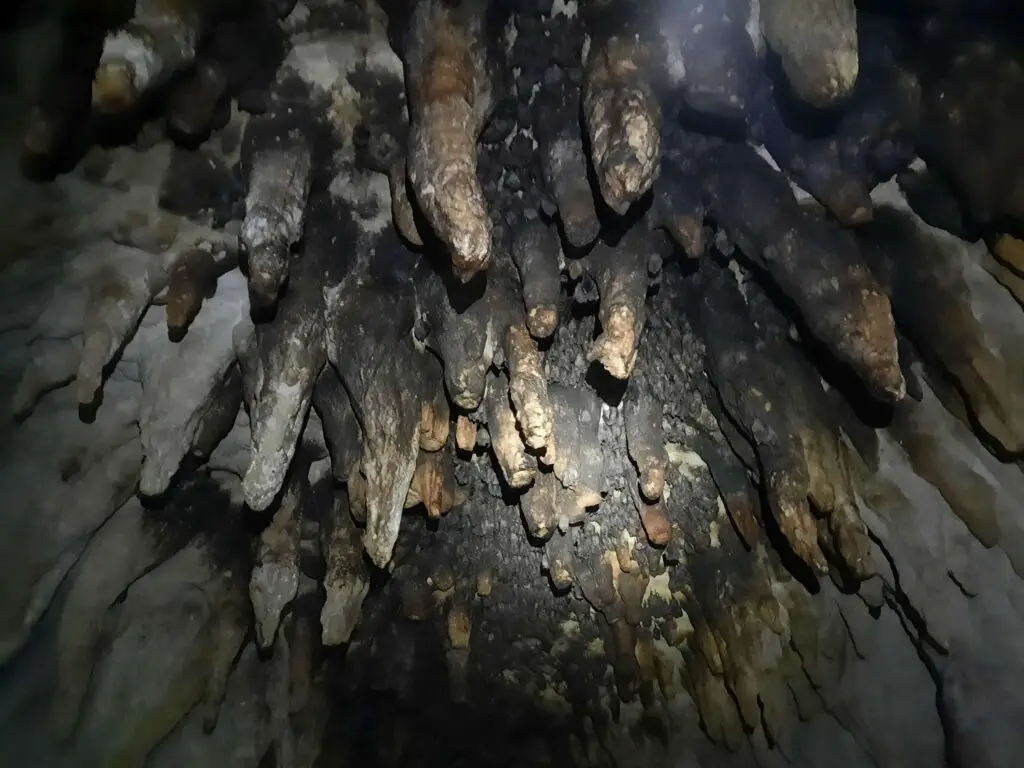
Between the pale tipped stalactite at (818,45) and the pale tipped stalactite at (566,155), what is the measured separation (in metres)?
0.68

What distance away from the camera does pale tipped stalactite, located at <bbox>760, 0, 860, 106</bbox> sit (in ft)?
6.02

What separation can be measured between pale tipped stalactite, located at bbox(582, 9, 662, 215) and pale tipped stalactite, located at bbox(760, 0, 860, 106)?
37 centimetres

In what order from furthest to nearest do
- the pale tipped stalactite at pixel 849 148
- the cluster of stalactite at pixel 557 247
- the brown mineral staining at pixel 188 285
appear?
the brown mineral staining at pixel 188 285 → the pale tipped stalactite at pixel 849 148 → the cluster of stalactite at pixel 557 247

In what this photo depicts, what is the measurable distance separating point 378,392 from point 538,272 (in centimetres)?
76

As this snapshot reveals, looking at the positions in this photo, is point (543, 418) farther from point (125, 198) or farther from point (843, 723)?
point (843, 723)

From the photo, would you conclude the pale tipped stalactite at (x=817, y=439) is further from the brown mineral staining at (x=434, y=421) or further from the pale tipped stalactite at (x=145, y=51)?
the pale tipped stalactite at (x=145, y=51)

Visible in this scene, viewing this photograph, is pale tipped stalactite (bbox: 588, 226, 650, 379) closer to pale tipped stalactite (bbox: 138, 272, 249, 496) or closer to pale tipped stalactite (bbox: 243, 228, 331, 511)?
pale tipped stalactite (bbox: 243, 228, 331, 511)

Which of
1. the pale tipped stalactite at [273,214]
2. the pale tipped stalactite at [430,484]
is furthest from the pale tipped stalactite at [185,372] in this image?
the pale tipped stalactite at [430,484]

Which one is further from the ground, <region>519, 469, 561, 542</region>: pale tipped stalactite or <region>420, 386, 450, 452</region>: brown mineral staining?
<region>420, 386, 450, 452</region>: brown mineral staining

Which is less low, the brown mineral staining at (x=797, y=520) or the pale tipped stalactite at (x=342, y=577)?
the brown mineral staining at (x=797, y=520)

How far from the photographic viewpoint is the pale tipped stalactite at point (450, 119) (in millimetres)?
2029

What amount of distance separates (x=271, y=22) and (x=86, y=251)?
106 cm

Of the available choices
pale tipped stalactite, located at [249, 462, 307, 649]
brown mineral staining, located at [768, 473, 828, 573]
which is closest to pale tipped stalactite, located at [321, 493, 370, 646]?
pale tipped stalactite, located at [249, 462, 307, 649]

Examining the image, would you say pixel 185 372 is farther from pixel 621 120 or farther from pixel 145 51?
pixel 621 120
